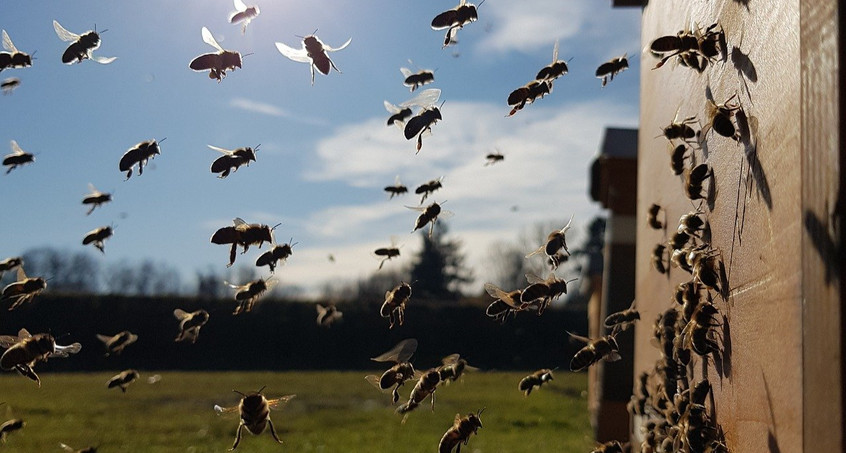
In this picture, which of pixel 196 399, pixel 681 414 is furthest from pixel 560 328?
pixel 681 414

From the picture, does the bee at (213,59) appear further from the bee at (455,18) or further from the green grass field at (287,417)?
the green grass field at (287,417)

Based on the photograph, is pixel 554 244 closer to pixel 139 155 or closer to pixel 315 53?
pixel 315 53

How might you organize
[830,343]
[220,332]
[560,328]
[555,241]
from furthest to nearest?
[560,328]
[220,332]
[555,241]
[830,343]

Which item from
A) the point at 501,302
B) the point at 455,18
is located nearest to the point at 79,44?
the point at 455,18

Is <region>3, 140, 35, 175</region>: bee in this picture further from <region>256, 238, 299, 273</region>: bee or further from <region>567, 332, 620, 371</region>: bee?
<region>567, 332, 620, 371</region>: bee

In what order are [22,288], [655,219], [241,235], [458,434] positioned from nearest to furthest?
[655,219]
[458,434]
[241,235]
[22,288]

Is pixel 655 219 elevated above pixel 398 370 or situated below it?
above

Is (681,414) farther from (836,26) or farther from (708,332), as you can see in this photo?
(836,26)
